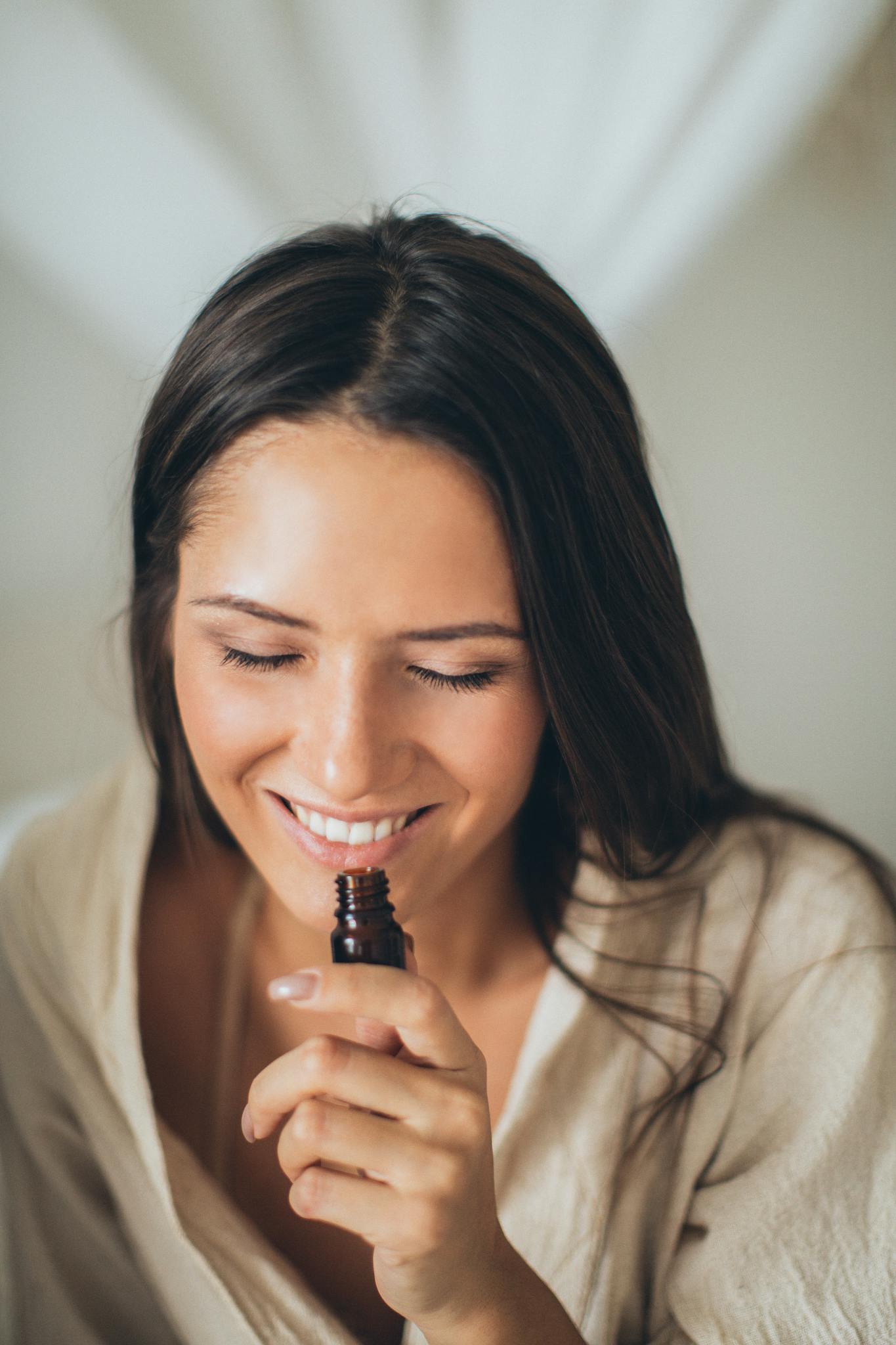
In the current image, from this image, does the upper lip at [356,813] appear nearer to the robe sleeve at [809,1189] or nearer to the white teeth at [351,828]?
the white teeth at [351,828]

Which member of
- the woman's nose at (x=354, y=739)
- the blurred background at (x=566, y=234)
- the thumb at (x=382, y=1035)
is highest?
the blurred background at (x=566, y=234)

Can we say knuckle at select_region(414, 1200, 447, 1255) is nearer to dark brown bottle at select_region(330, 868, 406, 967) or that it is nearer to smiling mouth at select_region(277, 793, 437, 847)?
dark brown bottle at select_region(330, 868, 406, 967)

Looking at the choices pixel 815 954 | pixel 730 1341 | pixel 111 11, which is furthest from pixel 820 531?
pixel 111 11

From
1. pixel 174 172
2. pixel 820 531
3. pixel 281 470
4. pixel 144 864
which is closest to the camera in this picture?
pixel 281 470

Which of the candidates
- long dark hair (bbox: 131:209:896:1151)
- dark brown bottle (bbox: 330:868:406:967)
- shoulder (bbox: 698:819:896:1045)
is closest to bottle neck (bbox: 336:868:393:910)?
dark brown bottle (bbox: 330:868:406:967)

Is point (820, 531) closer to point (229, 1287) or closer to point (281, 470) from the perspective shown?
point (281, 470)

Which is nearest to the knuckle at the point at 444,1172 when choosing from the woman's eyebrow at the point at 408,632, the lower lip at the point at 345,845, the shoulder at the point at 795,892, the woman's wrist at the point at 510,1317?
the woman's wrist at the point at 510,1317

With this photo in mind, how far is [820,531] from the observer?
4.26 feet

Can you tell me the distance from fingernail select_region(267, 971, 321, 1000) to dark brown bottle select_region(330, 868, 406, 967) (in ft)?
0.10

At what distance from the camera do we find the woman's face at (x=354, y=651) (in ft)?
2.10

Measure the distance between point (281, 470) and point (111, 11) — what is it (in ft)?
2.52

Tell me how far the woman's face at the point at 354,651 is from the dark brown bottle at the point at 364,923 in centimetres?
11

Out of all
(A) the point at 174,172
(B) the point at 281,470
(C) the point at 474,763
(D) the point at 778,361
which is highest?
(A) the point at 174,172

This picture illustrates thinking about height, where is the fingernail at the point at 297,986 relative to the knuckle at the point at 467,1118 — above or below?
above
